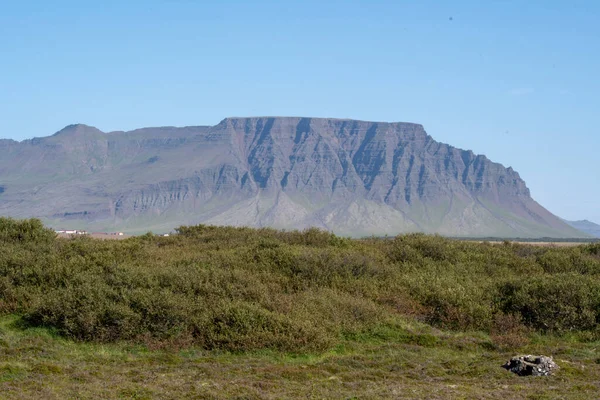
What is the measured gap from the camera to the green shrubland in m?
22.7

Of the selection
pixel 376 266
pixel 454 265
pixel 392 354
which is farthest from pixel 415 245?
pixel 392 354

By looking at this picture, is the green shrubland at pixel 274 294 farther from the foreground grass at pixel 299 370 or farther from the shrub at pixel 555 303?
the foreground grass at pixel 299 370

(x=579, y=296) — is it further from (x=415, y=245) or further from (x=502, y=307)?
(x=415, y=245)

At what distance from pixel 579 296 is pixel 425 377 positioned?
10218mm

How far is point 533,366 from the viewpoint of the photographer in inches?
739

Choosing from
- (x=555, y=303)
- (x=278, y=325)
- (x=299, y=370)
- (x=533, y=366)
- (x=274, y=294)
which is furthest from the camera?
(x=274, y=294)

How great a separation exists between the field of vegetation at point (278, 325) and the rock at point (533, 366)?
36 centimetres

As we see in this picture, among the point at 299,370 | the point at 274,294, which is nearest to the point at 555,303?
the point at 274,294

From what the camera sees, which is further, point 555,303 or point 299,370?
point 555,303

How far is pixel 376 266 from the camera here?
3100 centimetres

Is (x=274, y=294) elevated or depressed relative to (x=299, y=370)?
elevated

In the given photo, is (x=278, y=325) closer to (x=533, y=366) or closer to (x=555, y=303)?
(x=533, y=366)

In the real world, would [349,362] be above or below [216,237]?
below

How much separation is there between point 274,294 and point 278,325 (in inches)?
159
